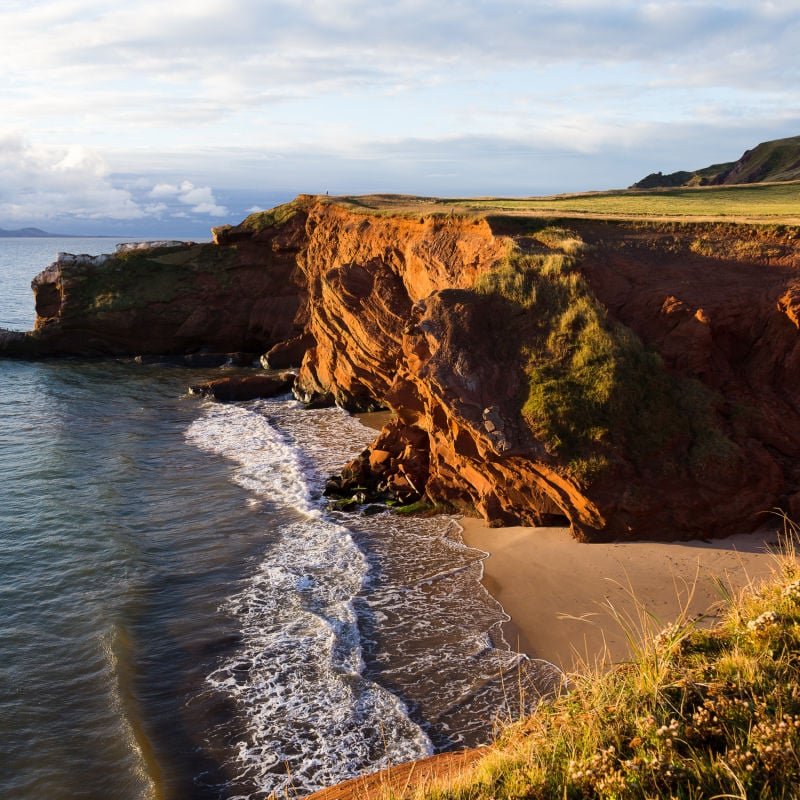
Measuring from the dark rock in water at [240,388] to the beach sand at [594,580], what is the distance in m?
17.1

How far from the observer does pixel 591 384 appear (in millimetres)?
14578

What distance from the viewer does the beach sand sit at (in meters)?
10.9

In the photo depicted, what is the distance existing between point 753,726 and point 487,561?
28.2ft

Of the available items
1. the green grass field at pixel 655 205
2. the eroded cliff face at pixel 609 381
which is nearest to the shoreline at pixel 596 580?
the eroded cliff face at pixel 609 381

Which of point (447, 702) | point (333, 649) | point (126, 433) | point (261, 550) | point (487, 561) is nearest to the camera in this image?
point (447, 702)

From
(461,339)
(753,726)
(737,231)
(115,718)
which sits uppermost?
(737,231)

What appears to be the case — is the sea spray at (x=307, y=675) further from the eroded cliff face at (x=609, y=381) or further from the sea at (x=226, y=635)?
the eroded cliff face at (x=609, y=381)

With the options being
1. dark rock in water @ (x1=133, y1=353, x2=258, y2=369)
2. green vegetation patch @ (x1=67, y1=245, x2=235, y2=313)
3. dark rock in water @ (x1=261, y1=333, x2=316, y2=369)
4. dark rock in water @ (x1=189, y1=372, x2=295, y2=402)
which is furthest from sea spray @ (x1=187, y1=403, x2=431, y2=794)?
green vegetation patch @ (x1=67, y1=245, x2=235, y2=313)

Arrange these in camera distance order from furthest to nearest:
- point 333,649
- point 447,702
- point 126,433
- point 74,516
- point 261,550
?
point 126,433
point 74,516
point 261,550
point 333,649
point 447,702

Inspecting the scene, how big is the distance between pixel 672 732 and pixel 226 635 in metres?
8.15

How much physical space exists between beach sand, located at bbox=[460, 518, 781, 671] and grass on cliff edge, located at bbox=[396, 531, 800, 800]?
4.12m

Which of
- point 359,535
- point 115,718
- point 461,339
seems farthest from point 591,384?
point 115,718

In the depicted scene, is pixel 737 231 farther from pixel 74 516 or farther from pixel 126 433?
pixel 126 433

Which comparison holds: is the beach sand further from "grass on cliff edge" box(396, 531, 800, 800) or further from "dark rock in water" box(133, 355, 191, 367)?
"dark rock in water" box(133, 355, 191, 367)
